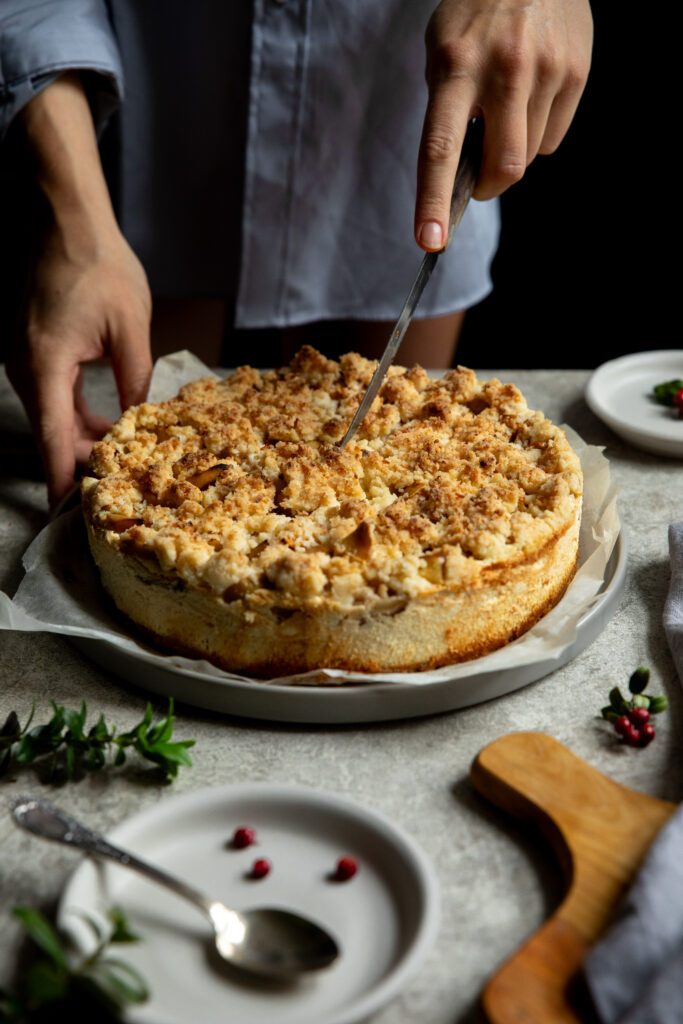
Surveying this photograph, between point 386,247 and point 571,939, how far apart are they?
5.96 feet

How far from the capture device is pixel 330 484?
160cm

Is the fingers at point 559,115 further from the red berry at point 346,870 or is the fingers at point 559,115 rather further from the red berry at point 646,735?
the red berry at point 346,870

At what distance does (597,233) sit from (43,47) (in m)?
2.17

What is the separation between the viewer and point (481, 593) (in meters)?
1.42

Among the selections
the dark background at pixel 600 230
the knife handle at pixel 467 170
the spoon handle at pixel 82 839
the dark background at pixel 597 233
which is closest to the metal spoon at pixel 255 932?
the spoon handle at pixel 82 839

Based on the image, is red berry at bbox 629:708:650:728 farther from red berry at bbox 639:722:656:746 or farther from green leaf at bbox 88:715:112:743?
green leaf at bbox 88:715:112:743

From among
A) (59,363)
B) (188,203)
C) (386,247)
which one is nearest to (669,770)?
(59,363)

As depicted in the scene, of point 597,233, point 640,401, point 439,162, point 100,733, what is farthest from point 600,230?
point 100,733

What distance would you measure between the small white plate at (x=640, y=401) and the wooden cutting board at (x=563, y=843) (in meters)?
0.93

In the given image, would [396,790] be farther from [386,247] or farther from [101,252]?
[386,247]

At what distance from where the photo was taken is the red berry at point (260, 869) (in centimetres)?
116

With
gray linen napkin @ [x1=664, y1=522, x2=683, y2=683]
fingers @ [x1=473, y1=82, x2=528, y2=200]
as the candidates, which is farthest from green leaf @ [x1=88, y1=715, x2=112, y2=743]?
fingers @ [x1=473, y1=82, x2=528, y2=200]

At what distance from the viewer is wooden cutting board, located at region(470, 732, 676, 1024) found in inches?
39.2

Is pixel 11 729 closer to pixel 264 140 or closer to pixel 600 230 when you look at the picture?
pixel 264 140
